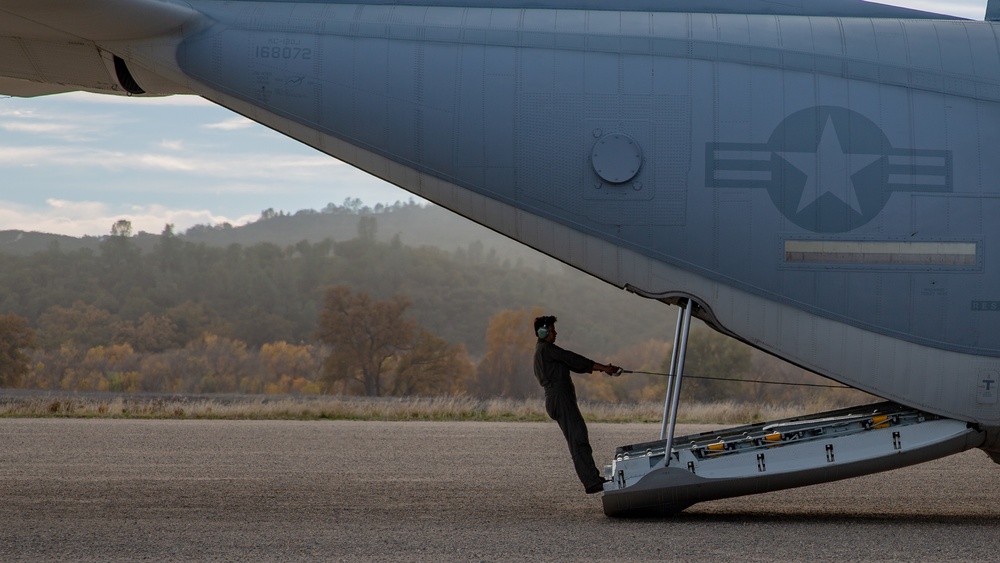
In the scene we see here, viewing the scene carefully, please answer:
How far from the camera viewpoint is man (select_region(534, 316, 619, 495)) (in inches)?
410

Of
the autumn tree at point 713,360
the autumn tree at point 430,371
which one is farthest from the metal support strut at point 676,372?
the autumn tree at point 430,371

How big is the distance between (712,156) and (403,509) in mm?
5125

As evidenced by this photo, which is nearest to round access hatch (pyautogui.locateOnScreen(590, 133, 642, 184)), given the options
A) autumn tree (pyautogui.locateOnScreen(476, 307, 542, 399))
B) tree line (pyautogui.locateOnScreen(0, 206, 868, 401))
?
tree line (pyautogui.locateOnScreen(0, 206, 868, 401))

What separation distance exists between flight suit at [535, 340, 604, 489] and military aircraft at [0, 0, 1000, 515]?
337mm

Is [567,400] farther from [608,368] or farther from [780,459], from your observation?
[780,459]

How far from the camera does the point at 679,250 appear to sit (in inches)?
412

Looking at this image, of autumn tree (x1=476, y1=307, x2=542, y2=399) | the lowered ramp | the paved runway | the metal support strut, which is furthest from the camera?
autumn tree (x1=476, y1=307, x2=542, y2=399)

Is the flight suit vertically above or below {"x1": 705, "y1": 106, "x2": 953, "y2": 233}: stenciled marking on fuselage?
below

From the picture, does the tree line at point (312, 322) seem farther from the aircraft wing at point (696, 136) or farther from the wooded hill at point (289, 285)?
the aircraft wing at point (696, 136)

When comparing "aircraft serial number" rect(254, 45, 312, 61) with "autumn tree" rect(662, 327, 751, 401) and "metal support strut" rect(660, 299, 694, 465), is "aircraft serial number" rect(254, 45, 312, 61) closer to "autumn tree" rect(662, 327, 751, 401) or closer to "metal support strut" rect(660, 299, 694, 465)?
"metal support strut" rect(660, 299, 694, 465)

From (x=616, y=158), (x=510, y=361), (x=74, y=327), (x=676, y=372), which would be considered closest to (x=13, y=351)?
(x=74, y=327)

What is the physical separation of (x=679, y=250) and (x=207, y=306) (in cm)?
5419

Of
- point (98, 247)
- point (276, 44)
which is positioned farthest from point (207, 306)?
point (276, 44)

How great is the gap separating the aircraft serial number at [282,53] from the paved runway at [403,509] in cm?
503
